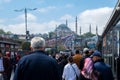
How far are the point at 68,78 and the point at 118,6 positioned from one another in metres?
3.84

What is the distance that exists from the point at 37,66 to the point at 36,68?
39mm

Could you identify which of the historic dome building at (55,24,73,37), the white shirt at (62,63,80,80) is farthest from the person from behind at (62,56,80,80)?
the historic dome building at (55,24,73,37)

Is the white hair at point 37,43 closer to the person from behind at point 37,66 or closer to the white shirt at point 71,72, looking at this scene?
the person from behind at point 37,66

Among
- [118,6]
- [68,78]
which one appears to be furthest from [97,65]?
[68,78]

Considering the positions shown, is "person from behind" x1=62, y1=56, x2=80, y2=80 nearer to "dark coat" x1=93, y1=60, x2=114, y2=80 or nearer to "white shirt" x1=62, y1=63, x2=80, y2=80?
"white shirt" x1=62, y1=63, x2=80, y2=80

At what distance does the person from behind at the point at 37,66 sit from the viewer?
803cm

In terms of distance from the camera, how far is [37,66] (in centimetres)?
809

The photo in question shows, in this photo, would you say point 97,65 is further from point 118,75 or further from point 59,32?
point 59,32

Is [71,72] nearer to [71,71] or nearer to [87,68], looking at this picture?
[71,71]

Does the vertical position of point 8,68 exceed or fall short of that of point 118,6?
it falls short

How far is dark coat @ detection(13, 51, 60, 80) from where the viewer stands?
8023mm

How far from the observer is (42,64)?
810 centimetres

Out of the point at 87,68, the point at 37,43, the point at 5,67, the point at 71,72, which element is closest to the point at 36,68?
the point at 37,43

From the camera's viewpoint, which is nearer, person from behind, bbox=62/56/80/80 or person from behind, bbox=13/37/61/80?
person from behind, bbox=13/37/61/80
